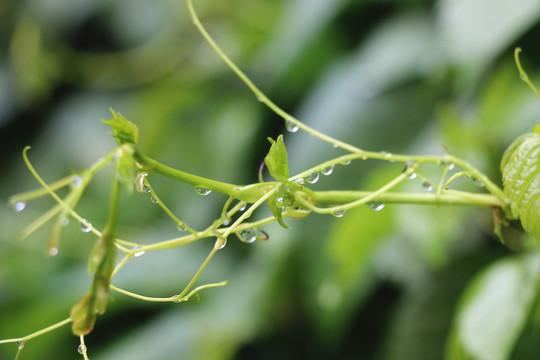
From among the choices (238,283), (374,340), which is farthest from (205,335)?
(374,340)

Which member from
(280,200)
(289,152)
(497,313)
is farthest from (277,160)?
(289,152)

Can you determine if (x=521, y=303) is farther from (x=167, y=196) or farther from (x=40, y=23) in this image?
(x=40, y=23)

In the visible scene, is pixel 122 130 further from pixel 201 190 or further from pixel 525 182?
pixel 525 182

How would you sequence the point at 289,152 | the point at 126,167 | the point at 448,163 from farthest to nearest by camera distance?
the point at 289,152 → the point at 448,163 → the point at 126,167

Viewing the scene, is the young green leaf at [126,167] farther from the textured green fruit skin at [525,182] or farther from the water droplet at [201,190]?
the textured green fruit skin at [525,182]

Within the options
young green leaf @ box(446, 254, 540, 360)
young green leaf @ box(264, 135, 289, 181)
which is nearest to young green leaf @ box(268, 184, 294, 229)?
young green leaf @ box(264, 135, 289, 181)

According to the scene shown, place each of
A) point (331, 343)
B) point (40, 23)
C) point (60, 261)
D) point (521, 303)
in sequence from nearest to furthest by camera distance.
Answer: point (521, 303), point (331, 343), point (60, 261), point (40, 23)

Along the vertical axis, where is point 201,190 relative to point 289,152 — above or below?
above
